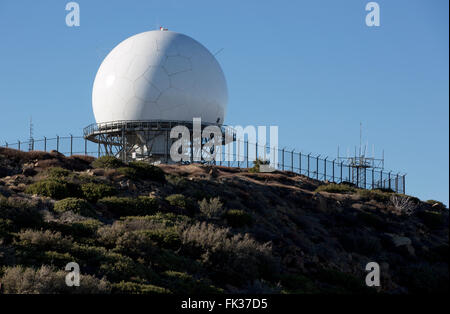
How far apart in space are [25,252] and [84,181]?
9.50 m

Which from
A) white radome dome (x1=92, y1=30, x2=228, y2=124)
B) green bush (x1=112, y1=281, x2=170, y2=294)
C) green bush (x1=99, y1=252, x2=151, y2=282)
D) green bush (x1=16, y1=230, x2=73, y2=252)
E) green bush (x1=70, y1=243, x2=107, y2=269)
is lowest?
green bush (x1=112, y1=281, x2=170, y2=294)

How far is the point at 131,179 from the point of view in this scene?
23.9 metres

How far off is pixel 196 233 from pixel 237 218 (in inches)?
188

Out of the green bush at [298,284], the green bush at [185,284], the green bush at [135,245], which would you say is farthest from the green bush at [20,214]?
the green bush at [298,284]

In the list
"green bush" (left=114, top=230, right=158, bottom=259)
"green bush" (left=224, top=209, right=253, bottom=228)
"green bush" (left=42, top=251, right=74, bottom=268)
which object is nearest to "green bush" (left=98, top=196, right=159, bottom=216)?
"green bush" (left=224, top=209, right=253, bottom=228)

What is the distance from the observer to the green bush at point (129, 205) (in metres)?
19.7

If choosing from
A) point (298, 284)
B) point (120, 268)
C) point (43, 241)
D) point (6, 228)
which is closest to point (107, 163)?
point (6, 228)

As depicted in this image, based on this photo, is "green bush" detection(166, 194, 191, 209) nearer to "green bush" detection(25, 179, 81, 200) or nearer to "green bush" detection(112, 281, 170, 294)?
"green bush" detection(25, 179, 81, 200)

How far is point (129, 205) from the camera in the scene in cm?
2009

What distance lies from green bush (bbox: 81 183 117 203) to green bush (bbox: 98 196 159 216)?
1.83 feet

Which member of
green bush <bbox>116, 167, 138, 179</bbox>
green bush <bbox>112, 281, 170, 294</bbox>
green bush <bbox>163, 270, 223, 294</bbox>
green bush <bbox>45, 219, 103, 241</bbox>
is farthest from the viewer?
green bush <bbox>116, 167, 138, 179</bbox>

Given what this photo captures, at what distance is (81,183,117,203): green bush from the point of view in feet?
68.0

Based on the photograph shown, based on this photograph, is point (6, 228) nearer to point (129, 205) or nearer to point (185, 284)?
point (185, 284)
